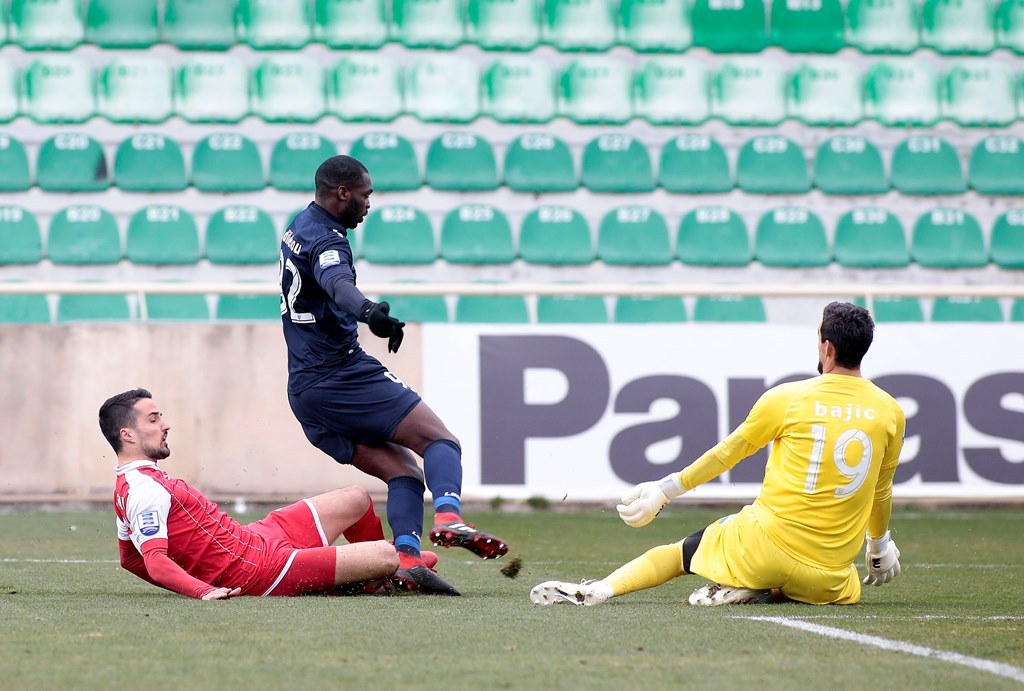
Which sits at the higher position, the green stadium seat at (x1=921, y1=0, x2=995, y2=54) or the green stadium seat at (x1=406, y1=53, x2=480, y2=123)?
the green stadium seat at (x1=921, y1=0, x2=995, y2=54)

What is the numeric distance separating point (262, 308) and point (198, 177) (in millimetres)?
1767

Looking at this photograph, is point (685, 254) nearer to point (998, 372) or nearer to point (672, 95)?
point (672, 95)

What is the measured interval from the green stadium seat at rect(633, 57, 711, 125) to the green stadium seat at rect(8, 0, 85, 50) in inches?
189

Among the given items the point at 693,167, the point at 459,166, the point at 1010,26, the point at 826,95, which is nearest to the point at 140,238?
the point at 459,166

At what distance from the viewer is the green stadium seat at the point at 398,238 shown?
36.5 feet

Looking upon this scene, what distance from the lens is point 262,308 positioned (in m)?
10.3

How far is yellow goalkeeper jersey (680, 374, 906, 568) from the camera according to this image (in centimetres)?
446

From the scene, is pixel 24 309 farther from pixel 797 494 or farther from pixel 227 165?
pixel 797 494

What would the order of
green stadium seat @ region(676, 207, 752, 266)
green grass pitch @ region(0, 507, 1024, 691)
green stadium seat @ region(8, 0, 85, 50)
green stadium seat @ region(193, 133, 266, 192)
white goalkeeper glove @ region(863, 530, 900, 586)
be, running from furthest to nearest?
green stadium seat @ region(8, 0, 85, 50) < green stadium seat @ region(193, 133, 266, 192) < green stadium seat @ region(676, 207, 752, 266) < white goalkeeper glove @ region(863, 530, 900, 586) < green grass pitch @ region(0, 507, 1024, 691)

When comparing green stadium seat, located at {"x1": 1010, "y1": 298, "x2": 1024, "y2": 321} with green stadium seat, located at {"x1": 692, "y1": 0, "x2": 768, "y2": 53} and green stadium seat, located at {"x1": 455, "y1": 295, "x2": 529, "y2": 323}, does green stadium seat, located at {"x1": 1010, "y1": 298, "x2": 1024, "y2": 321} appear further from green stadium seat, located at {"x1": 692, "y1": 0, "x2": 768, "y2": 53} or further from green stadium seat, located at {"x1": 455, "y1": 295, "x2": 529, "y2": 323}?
green stadium seat, located at {"x1": 692, "y1": 0, "x2": 768, "y2": 53}

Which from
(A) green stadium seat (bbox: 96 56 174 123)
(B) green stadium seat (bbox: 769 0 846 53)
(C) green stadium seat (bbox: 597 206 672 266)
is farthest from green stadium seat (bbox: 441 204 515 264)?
(B) green stadium seat (bbox: 769 0 846 53)

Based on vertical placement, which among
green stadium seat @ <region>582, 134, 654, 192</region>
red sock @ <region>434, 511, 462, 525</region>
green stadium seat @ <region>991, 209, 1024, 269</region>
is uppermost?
green stadium seat @ <region>582, 134, 654, 192</region>

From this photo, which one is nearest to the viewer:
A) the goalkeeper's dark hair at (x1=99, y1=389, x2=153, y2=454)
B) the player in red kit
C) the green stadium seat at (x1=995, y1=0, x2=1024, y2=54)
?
the player in red kit

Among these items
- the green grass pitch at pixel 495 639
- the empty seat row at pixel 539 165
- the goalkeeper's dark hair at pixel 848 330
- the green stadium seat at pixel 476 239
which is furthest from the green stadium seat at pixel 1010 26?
the goalkeeper's dark hair at pixel 848 330
